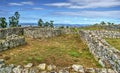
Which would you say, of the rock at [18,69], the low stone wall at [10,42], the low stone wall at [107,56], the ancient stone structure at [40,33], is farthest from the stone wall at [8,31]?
the rock at [18,69]

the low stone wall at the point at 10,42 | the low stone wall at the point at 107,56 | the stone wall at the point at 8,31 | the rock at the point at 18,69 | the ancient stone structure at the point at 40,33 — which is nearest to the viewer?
the low stone wall at the point at 107,56

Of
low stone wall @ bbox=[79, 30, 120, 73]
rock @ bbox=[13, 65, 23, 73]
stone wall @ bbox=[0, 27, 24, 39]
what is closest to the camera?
low stone wall @ bbox=[79, 30, 120, 73]

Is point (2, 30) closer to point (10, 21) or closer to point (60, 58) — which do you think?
point (60, 58)

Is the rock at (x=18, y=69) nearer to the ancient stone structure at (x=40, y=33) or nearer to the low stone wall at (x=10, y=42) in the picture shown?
the low stone wall at (x=10, y=42)

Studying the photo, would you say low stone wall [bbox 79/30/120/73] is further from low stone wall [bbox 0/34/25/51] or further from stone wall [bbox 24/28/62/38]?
stone wall [bbox 24/28/62/38]

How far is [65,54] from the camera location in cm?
3141

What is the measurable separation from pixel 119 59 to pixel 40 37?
1227 inches

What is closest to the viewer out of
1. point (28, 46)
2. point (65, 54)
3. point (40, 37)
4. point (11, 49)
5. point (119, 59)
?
point (119, 59)

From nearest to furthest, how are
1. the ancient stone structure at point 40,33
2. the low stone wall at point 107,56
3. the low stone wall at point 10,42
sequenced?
the low stone wall at point 107,56, the low stone wall at point 10,42, the ancient stone structure at point 40,33

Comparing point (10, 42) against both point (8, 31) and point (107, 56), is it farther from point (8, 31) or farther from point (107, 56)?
point (107, 56)

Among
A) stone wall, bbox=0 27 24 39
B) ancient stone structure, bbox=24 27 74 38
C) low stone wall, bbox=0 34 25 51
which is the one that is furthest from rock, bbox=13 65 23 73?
stone wall, bbox=0 27 24 39

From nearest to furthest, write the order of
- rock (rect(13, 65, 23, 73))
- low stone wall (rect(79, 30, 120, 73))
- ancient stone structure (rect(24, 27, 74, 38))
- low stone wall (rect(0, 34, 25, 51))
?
1. low stone wall (rect(79, 30, 120, 73))
2. rock (rect(13, 65, 23, 73))
3. low stone wall (rect(0, 34, 25, 51))
4. ancient stone structure (rect(24, 27, 74, 38))

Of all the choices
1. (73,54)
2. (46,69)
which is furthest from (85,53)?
(46,69)

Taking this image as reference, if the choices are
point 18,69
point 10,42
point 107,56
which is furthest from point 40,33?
point 18,69
